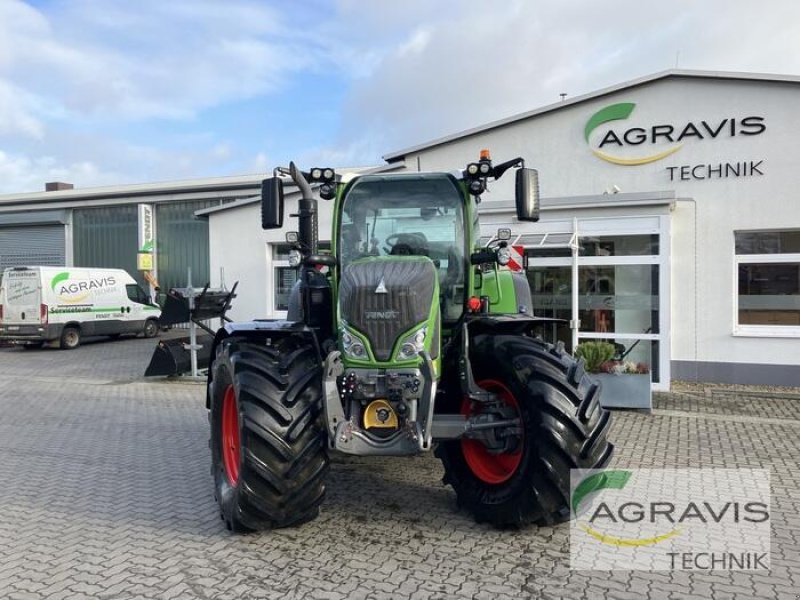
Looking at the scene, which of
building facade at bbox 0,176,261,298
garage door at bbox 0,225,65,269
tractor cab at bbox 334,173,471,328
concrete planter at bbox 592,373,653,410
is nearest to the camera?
tractor cab at bbox 334,173,471,328

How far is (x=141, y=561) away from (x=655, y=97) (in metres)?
11.0

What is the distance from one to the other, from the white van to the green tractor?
49.4 ft

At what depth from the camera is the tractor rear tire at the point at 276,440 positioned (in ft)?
14.2

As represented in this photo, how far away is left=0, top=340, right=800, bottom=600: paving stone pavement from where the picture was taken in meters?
3.92

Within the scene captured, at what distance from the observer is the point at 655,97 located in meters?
12.0

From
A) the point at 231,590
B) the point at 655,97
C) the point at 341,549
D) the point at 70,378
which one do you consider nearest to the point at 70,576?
the point at 231,590

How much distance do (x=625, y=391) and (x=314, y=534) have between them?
19.5 feet

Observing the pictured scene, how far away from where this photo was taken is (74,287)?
19.0 m

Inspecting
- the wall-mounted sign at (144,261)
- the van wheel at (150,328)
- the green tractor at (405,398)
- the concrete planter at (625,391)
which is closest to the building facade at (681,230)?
the concrete planter at (625,391)

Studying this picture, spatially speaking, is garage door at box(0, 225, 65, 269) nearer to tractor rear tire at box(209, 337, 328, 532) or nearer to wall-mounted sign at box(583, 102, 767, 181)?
wall-mounted sign at box(583, 102, 767, 181)

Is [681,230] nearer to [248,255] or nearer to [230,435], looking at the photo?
[230,435]

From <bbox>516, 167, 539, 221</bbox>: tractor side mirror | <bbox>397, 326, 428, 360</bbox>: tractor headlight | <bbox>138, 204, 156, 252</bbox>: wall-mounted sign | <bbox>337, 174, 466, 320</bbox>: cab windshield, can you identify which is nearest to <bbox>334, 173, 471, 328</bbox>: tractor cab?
<bbox>337, 174, 466, 320</bbox>: cab windshield

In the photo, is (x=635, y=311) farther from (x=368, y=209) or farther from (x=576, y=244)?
(x=368, y=209)

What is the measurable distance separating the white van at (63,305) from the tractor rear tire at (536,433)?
54.0ft
